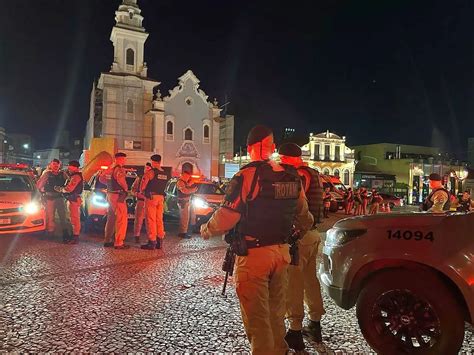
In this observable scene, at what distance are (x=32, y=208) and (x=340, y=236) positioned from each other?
314 inches

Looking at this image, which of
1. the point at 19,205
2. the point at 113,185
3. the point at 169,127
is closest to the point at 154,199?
the point at 113,185

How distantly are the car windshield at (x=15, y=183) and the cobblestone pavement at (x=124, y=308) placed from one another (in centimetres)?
258

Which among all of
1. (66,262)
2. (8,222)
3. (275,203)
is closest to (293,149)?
(275,203)

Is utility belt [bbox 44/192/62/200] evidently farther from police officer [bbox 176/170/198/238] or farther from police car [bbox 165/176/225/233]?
police car [bbox 165/176/225/233]

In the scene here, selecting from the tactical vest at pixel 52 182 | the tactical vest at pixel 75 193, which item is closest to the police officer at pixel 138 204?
the tactical vest at pixel 75 193

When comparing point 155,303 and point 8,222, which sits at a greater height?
point 8,222

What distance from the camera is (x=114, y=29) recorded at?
44.5 meters

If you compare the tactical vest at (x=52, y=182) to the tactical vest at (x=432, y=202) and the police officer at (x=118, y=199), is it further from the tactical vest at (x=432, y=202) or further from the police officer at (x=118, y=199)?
the tactical vest at (x=432, y=202)

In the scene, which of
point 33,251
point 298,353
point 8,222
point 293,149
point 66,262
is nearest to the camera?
point 298,353

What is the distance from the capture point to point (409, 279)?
3477mm

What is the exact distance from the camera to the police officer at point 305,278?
3.93 m

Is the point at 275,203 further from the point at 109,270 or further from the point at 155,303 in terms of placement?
the point at 109,270

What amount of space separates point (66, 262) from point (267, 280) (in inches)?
220

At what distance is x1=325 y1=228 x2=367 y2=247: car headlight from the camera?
3.85 m
